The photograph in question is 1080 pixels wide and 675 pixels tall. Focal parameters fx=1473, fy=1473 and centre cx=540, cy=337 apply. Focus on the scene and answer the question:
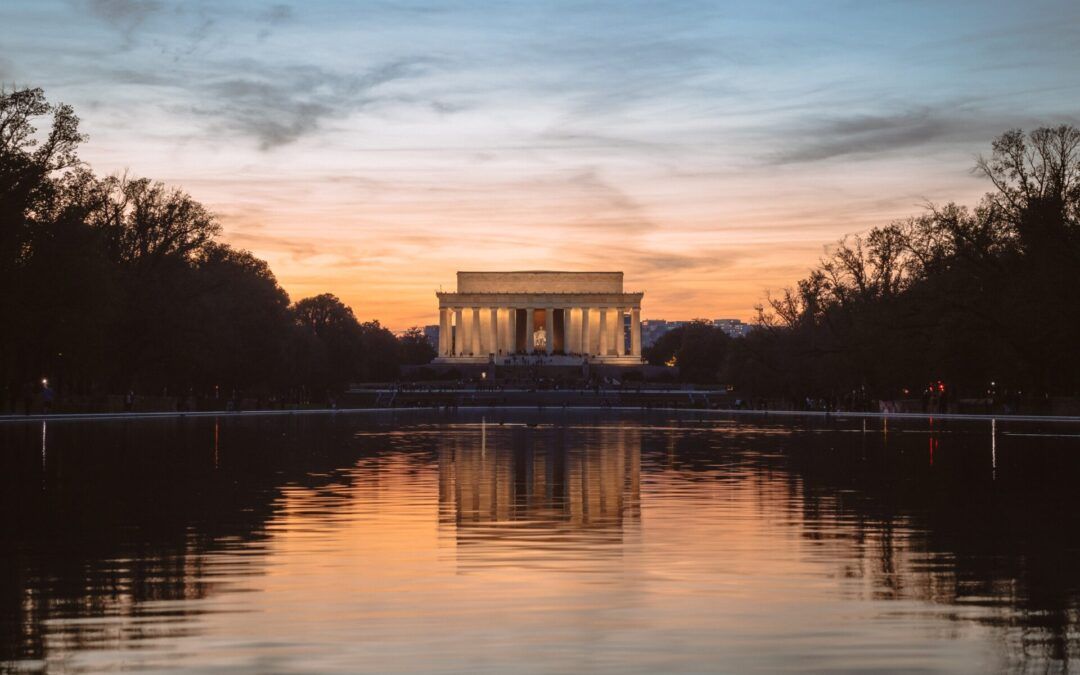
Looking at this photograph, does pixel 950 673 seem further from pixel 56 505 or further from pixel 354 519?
pixel 56 505

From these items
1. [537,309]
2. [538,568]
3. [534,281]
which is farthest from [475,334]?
[538,568]

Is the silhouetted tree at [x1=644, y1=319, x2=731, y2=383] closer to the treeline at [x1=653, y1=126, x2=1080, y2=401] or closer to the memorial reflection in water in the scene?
the treeline at [x1=653, y1=126, x2=1080, y2=401]

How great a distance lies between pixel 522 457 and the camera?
3462 centimetres

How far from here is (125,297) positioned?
244 ft

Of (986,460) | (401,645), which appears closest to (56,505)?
(401,645)

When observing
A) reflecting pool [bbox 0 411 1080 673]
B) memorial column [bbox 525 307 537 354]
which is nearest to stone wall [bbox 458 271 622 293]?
memorial column [bbox 525 307 537 354]

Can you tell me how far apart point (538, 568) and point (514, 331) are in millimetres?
166726

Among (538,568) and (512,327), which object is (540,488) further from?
(512,327)

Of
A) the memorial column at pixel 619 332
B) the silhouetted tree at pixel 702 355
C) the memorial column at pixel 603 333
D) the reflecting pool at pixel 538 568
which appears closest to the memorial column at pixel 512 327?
the memorial column at pixel 603 333

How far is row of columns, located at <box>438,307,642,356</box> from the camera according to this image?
6959 inches

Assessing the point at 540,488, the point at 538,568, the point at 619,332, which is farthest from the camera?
the point at 619,332

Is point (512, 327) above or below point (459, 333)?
above

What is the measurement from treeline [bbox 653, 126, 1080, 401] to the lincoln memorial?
75297 mm

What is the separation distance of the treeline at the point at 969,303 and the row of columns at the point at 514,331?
76.5 metres
